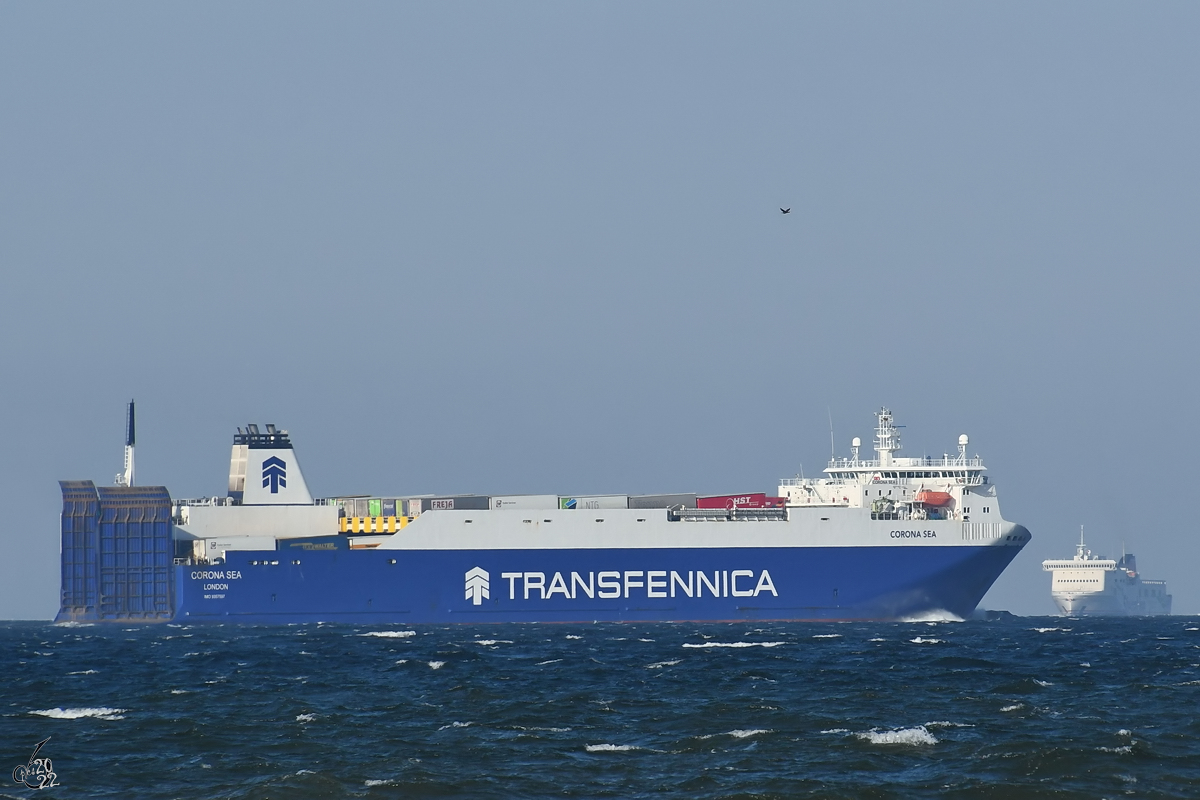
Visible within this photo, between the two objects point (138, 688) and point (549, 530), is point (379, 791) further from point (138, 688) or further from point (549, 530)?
point (549, 530)

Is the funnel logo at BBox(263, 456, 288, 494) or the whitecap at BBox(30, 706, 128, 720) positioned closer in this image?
the whitecap at BBox(30, 706, 128, 720)

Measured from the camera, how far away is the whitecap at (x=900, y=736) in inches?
917

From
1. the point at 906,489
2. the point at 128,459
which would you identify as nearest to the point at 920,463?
the point at 906,489

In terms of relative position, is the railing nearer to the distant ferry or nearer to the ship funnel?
the ship funnel

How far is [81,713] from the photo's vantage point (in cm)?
2872

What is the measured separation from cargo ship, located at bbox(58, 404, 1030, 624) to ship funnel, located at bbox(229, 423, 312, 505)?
115 inches

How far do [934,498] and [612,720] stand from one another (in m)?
37.9

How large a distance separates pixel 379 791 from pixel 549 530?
40338 mm

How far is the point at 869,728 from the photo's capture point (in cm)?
2497

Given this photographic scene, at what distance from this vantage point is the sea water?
20.7m

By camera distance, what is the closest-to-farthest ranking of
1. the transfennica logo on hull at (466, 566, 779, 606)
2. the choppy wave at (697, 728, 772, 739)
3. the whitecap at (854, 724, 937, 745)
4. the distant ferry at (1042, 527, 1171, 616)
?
the whitecap at (854, 724, 937, 745), the choppy wave at (697, 728, 772, 739), the transfennica logo on hull at (466, 566, 779, 606), the distant ferry at (1042, 527, 1171, 616)

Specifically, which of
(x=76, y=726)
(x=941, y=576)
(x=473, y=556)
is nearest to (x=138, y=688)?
(x=76, y=726)

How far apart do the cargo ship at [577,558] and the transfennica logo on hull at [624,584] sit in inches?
2.1

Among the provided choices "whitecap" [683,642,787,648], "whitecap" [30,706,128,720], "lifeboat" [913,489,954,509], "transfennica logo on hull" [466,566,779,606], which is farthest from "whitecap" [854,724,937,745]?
"lifeboat" [913,489,954,509]
